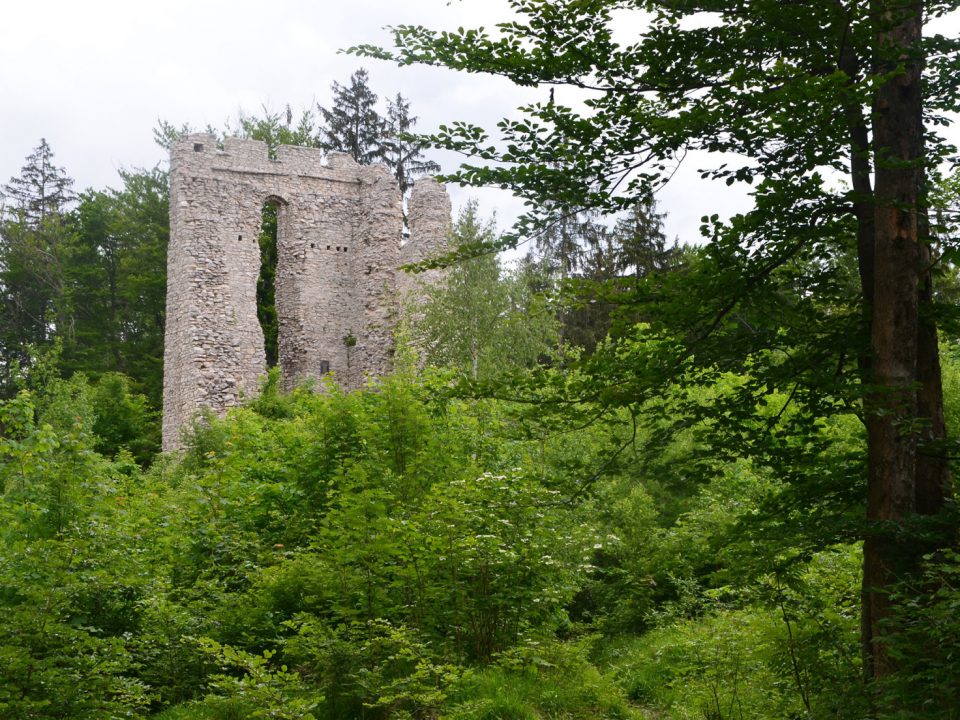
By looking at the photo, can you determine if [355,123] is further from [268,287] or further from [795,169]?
[795,169]

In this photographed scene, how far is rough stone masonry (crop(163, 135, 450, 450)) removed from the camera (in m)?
22.8

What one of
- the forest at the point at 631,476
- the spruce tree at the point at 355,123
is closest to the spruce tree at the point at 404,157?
the spruce tree at the point at 355,123

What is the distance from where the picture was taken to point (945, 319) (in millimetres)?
5043

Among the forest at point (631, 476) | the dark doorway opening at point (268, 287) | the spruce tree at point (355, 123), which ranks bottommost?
the forest at point (631, 476)

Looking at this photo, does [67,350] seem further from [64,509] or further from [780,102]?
Answer: [780,102]

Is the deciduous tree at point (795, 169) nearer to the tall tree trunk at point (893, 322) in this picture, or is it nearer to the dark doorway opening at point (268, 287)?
the tall tree trunk at point (893, 322)

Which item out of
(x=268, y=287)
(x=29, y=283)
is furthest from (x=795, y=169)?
(x=29, y=283)

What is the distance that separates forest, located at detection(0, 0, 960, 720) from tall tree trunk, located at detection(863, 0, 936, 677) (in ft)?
0.06

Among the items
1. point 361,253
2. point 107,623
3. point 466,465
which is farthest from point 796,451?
point 361,253

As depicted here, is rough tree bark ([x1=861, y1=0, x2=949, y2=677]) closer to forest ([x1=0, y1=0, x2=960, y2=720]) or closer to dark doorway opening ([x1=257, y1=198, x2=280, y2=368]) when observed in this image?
forest ([x1=0, y1=0, x2=960, y2=720])

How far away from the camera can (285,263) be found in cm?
2488

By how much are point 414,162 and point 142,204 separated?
11.1 m

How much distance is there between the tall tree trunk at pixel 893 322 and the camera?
15.3 feet

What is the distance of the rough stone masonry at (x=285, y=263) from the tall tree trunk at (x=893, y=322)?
18.8 meters
